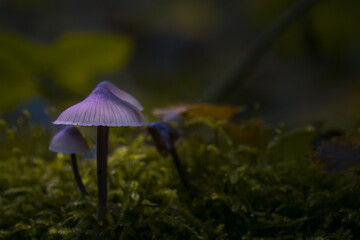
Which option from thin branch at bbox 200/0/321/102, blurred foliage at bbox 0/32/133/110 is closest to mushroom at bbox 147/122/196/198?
blurred foliage at bbox 0/32/133/110

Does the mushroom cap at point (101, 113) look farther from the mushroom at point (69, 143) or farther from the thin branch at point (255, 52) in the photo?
the thin branch at point (255, 52)

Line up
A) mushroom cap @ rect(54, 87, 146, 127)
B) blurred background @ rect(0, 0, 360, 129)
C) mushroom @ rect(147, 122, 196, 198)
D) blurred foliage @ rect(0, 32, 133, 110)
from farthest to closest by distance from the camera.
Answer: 1. blurred background @ rect(0, 0, 360, 129)
2. blurred foliage @ rect(0, 32, 133, 110)
3. mushroom @ rect(147, 122, 196, 198)
4. mushroom cap @ rect(54, 87, 146, 127)

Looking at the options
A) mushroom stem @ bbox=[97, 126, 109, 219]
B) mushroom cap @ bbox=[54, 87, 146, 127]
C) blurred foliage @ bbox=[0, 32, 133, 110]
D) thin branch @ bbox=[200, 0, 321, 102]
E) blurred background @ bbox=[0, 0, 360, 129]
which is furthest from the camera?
thin branch @ bbox=[200, 0, 321, 102]

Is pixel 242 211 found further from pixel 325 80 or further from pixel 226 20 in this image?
pixel 226 20

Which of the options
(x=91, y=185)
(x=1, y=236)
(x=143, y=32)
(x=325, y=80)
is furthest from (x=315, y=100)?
(x=1, y=236)

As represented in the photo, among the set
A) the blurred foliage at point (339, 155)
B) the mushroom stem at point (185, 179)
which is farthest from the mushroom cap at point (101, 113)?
the blurred foliage at point (339, 155)

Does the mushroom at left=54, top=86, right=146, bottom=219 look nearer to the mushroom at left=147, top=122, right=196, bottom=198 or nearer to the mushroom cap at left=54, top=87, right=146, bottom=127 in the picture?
the mushroom cap at left=54, top=87, right=146, bottom=127

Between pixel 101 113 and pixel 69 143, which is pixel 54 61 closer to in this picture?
pixel 69 143

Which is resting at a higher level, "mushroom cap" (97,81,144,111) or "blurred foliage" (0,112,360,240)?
"mushroom cap" (97,81,144,111)
